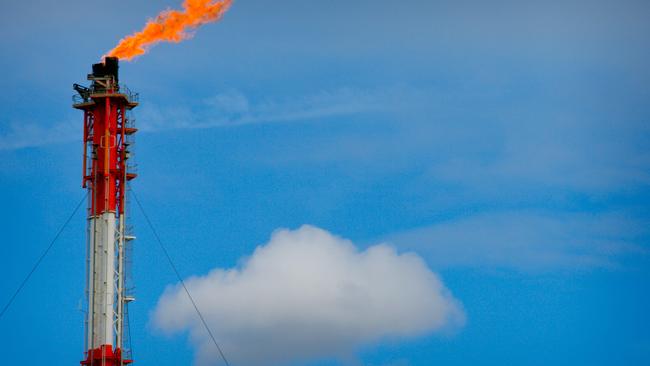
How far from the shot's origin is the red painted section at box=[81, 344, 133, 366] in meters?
115

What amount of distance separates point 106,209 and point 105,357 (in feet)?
40.1

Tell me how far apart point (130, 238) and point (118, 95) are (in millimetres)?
11974

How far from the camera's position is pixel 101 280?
117m

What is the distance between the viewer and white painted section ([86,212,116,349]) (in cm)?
11625

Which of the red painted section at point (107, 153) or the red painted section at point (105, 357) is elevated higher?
the red painted section at point (107, 153)

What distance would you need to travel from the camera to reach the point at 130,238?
118750 mm

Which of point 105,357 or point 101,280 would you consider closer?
point 105,357

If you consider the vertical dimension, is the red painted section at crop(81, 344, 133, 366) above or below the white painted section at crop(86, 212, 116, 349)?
below

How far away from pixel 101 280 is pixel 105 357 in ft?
20.9

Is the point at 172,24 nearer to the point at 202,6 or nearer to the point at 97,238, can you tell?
the point at 202,6

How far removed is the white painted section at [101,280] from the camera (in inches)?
4577

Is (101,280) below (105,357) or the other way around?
the other way around

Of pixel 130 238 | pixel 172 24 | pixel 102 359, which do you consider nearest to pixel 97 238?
pixel 130 238

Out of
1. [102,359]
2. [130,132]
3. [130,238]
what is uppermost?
[130,132]
